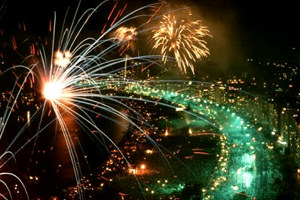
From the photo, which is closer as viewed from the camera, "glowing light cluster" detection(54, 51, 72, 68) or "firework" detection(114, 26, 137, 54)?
"glowing light cluster" detection(54, 51, 72, 68)

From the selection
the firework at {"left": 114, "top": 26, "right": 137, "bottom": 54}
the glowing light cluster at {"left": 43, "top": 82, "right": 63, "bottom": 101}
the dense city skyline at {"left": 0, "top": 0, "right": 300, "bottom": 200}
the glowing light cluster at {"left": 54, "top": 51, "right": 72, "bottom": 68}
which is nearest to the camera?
the dense city skyline at {"left": 0, "top": 0, "right": 300, "bottom": 200}

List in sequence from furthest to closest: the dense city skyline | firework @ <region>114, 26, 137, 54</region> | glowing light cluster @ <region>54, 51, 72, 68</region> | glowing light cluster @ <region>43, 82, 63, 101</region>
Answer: firework @ <region>114, 26, 137, 54</region>, glowing light cluster @ <region>54, 51, 72, 68</region>, glowing light cluster @ <region>43, 82, 63, 101</region>, the dense city skyline

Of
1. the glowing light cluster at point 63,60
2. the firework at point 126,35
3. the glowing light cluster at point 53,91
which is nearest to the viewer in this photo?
the glowing light cluster at point 53,91

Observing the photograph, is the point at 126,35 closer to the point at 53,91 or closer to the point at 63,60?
the point at 63,60

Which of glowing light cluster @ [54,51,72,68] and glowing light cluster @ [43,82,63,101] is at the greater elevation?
glowing light cluster @ [54,51,72,68]

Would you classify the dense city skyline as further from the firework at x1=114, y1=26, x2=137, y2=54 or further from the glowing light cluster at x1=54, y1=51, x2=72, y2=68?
the glowing light cluster at x1=54, y1=51, x2=72, y2=68

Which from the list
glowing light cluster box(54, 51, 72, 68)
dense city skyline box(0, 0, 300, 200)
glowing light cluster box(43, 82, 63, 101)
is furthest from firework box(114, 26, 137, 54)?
glowing light cluster box(43, 82, 63, 101)

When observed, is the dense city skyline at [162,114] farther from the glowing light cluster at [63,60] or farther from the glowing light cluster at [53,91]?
the glowing light cluster at [63,60]

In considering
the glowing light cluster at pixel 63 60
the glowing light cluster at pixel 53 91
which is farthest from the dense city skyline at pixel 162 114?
the glowing light cluster at pixel 63 60

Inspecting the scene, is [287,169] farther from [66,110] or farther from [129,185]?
[66,110]

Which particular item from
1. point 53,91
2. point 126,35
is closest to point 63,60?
point 53,91

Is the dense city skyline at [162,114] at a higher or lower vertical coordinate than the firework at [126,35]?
lower
